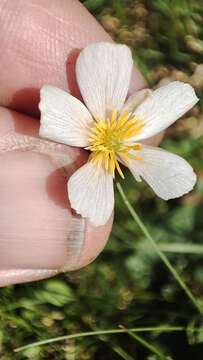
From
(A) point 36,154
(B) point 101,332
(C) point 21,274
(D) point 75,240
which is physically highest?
(A) point 36,154

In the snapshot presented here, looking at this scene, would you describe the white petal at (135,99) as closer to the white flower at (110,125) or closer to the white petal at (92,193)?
the white flower at (110,125)

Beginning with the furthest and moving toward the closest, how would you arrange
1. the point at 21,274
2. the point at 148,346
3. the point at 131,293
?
1. the point at 131,293
2. the point at 148,346
3. the point at 21,274

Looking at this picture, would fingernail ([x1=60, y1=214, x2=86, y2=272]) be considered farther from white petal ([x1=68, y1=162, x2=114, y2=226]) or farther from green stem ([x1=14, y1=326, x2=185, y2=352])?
green stem ([x1=14, y1=326, x2=185, y2=352])

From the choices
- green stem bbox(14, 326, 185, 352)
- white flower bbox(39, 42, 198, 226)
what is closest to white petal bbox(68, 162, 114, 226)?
white flower bbox(39, 42, 198, 226)

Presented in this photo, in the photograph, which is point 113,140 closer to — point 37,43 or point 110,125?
point 110,125

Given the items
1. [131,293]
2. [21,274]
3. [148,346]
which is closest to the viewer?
[21,274]

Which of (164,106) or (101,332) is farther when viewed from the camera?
(101,332)

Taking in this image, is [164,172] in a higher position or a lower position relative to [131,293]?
higher

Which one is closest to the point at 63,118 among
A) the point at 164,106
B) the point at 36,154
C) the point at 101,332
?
the point at 36,154
